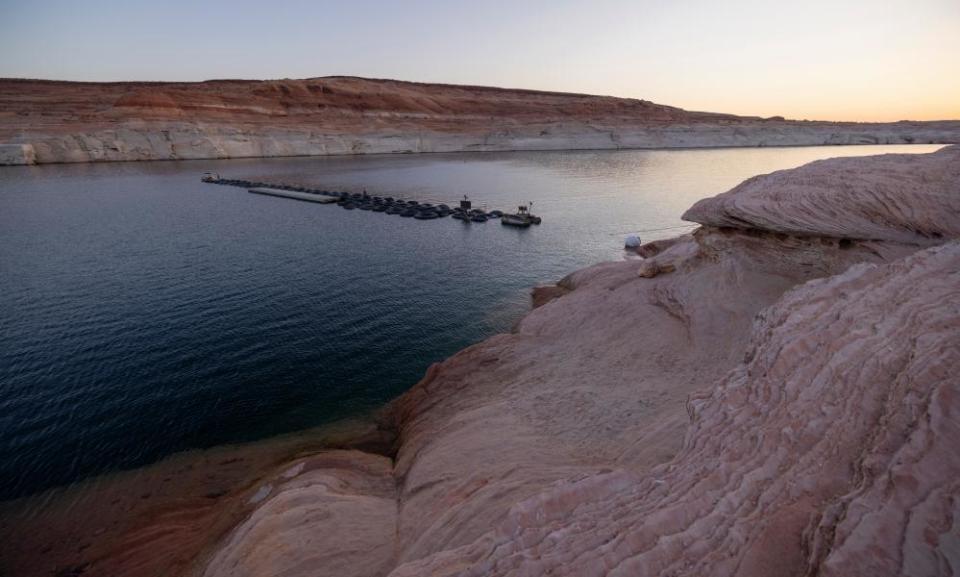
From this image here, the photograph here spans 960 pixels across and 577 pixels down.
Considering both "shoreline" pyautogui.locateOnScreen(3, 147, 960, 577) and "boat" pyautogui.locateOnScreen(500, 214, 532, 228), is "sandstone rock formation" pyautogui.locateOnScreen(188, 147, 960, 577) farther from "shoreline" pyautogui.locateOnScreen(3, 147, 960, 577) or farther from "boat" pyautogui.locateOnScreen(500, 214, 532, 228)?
"boat" pyautogui.locateOnScreen(500, 214, 532, 228)

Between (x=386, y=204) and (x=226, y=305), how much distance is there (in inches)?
1339

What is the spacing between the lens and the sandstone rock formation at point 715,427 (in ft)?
18.4

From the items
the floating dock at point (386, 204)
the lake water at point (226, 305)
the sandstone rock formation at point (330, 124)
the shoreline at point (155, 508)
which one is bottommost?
the shoreline at point (155, 508)

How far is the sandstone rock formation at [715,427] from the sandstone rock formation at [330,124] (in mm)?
111470

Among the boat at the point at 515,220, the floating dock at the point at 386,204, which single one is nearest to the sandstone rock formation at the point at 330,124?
the floating dock at the point at 386,204

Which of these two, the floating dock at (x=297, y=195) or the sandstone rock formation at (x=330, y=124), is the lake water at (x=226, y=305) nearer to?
the floating dock at (x=297, y=195)

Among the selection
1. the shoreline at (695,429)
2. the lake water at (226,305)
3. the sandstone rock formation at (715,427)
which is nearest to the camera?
the sandstone rock formation at (715,427)

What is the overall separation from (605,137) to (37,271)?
136624 mm

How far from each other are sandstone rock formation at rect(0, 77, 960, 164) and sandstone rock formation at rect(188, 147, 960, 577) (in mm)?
111470

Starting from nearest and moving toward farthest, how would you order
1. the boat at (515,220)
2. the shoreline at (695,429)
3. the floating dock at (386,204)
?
the shoreline at (695,429) → the boat at (515,220) → the floating dock at (386,204)

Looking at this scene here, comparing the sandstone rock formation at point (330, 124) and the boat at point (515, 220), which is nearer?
the boat at point (515, 220)

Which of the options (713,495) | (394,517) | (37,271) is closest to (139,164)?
(37,271)

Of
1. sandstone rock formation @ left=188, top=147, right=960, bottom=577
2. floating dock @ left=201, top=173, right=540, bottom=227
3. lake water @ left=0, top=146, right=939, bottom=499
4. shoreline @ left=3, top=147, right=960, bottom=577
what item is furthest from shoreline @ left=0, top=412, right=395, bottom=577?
floating dock @ left=201, top=173, right=540, bottom=227

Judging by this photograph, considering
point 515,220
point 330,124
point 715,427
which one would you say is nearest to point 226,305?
point 715,427
